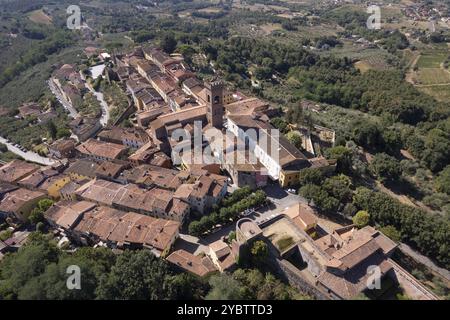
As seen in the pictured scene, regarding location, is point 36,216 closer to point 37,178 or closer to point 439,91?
point 37,178

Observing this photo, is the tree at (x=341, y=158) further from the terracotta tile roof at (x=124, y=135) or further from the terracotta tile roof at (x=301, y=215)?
the terracotta tile roof at (x=124, y=135)

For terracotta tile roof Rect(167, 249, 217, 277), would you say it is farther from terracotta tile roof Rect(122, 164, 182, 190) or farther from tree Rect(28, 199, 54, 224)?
tree Rect(28, 199, 54, 224)

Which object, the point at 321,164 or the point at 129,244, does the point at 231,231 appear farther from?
the point at 321,164

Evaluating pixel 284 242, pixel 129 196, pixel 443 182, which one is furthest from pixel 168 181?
pixel 443 182

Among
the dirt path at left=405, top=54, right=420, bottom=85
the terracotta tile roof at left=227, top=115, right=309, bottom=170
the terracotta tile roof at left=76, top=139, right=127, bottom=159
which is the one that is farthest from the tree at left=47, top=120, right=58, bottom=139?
the dirt path at left=405, top=54, right=420, bottom=85

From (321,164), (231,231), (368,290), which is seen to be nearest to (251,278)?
(231,231)
